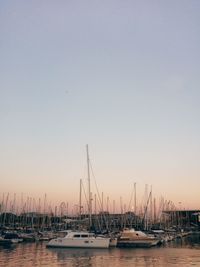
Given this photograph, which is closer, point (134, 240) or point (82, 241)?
point (82, 241)

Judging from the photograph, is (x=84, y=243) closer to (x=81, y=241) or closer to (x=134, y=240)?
(x=81, y=241)

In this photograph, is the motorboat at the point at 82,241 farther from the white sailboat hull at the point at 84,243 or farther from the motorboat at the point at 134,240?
the motorboat at the point at 134,240

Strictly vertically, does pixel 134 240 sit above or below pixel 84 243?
above

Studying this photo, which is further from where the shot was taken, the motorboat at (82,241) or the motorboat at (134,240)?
the motorboat at (134,240)

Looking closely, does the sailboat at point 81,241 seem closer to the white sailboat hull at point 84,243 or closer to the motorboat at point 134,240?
the white sailboat hull at point 84,243

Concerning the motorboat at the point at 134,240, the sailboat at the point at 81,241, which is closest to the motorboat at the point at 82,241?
the sailboat at the point at 81,241

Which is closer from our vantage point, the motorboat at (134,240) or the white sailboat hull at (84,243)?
the white sailboat hull at (84,243)

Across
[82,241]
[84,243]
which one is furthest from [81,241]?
[84,243]

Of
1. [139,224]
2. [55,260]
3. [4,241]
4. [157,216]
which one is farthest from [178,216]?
[55,260]

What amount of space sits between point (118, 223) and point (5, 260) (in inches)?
3021

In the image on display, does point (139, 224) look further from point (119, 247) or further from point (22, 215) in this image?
point (119, 247)

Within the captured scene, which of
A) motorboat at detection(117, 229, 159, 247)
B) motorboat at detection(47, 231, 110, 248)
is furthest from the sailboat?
motorboat at detection(117, 229, 159, 247)

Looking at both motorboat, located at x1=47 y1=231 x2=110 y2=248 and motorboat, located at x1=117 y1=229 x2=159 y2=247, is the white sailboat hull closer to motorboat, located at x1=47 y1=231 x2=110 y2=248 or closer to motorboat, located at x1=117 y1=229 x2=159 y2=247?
motorboat, located at x1=47 y1=231 x2=110 y2=248

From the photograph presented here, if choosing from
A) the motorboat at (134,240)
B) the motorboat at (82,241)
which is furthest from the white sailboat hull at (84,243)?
the motorboat at (134,240)
